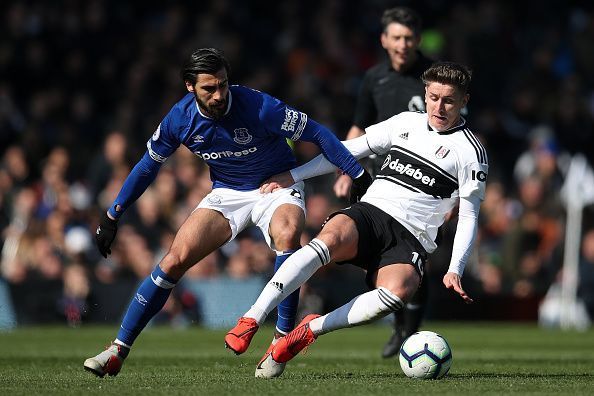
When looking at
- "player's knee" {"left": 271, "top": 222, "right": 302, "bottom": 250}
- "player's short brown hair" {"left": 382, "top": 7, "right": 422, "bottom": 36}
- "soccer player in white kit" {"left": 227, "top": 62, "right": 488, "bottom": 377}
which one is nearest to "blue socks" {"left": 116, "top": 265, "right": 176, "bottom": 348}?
"player's knee" {"left": 271, "top": 222, "right": 302, "bottom": 250}

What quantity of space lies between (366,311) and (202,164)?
10.1 m

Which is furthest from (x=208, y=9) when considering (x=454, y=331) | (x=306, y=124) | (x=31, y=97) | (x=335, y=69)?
(x=306, y=124)

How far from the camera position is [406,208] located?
8477mm

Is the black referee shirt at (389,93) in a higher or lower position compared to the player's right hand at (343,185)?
higher

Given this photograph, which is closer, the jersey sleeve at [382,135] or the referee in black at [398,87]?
the jersey sleeve at [382,135]

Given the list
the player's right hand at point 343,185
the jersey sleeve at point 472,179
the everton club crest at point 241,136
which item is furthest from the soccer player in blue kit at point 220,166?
the player's right hand at point 343,185

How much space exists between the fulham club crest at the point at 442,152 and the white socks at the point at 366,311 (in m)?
1.03

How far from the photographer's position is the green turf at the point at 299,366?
24.6ft

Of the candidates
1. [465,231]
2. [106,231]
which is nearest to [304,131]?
[465,231]

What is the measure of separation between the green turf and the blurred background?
104cm

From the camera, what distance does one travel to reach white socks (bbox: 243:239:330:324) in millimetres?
7949

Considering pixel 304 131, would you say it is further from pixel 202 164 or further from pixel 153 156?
pixel 202 164

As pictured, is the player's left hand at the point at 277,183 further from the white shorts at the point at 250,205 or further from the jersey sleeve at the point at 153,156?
the jersey sleeve at the point at 153,156

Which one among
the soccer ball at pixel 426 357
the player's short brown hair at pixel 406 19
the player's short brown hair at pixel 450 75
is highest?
the player's short brown hair at pixel 450 75
